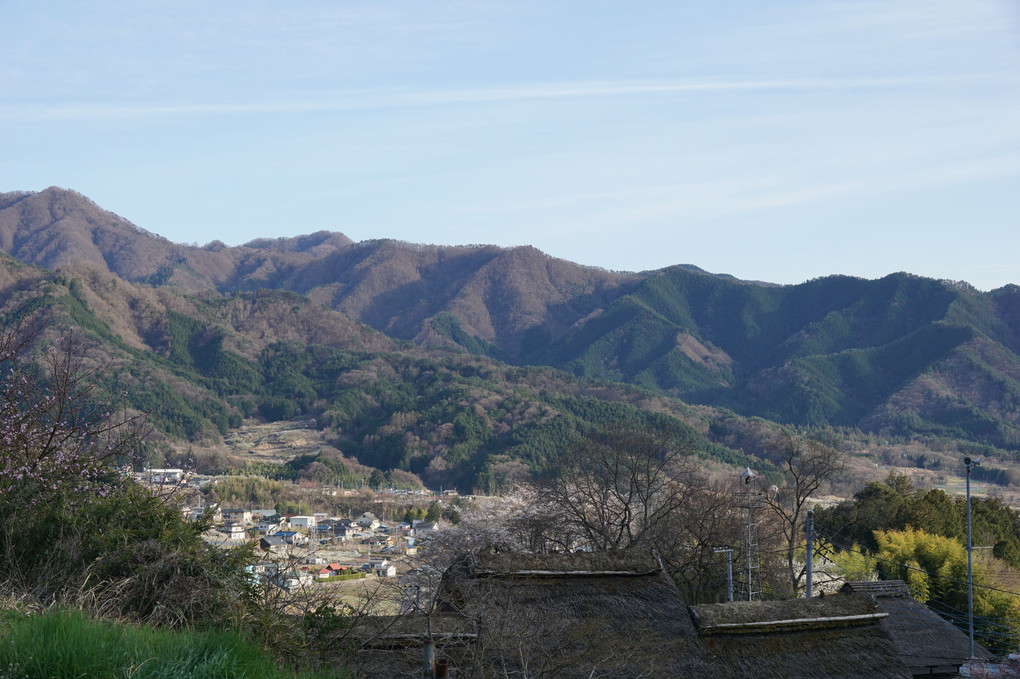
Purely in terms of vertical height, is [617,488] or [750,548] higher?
[617,488]

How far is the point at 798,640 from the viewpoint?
28.6ft

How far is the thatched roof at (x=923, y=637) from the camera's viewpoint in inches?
685

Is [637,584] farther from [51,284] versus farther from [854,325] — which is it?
[854,325]

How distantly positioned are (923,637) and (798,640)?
36.8ft

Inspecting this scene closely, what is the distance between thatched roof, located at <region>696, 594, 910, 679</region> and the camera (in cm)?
834

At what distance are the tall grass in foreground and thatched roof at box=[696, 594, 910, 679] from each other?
177 inches

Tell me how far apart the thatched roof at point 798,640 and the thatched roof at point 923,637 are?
28.8ft

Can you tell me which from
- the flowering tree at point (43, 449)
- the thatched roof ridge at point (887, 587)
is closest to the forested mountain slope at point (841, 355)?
the thatched roof ridge at point (887, 587)

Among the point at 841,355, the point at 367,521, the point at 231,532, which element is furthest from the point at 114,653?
the point at 841,355

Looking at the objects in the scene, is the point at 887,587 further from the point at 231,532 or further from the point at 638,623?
the point at 231,532

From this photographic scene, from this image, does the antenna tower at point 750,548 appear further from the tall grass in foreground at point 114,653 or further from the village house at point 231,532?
the tall grass in foreground at point 114,653

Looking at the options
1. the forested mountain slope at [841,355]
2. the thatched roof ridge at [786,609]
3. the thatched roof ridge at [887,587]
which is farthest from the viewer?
the forested mountain slope at [841,355]

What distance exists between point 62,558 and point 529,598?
4.02m

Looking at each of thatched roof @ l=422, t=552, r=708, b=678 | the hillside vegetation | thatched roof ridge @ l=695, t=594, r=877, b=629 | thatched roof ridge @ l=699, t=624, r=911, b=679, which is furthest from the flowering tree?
the hillside vegetation
